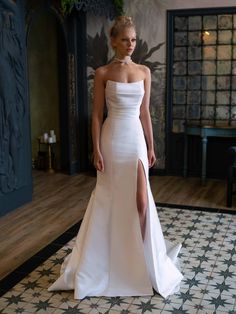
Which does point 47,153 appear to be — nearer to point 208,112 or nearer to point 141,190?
point 208,112

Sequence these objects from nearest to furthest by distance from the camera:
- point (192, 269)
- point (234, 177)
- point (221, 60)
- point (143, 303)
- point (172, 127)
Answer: point (143, 303) < point (192, 269) < point (234, 177) < point (221, 60) < point (172, 127)

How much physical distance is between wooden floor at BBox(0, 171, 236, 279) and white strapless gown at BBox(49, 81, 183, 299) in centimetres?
69

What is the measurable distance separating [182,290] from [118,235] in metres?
0.53

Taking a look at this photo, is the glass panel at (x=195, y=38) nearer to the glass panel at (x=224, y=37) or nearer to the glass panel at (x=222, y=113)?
the glass panel at (x=224, y=37)

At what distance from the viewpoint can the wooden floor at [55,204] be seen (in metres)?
3.45

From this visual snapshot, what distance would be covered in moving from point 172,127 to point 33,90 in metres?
1.95

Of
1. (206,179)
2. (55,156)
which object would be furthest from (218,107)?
(55,156)

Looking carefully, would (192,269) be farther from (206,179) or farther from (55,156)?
(55,156)

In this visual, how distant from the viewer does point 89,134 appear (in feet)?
19.4

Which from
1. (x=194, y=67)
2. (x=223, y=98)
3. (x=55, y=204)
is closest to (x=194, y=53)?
(x=194, y=67)

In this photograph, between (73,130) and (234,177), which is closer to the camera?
(234,177)

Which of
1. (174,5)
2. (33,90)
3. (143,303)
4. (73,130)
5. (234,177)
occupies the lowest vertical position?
(143,303)

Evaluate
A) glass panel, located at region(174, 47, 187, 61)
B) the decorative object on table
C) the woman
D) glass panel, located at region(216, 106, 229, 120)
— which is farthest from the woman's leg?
the decorative object on table

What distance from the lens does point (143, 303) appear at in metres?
2.58
